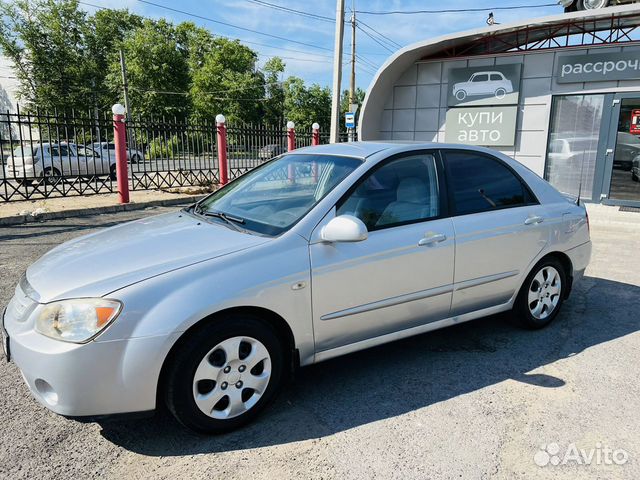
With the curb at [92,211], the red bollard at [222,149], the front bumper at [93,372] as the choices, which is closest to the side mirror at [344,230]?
the front bumper at [93,372]

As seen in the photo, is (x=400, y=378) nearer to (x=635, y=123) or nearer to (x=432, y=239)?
(x=432, y=239)

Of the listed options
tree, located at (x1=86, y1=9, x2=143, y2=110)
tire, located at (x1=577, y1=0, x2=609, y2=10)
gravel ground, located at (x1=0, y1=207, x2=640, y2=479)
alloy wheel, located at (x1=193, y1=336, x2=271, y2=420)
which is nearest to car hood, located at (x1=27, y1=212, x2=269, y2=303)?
alloy wheel, located at (x1=193, y1=336, x2=271, y2=420)

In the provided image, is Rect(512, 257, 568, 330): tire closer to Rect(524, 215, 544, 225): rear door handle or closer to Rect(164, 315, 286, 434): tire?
Rect(524, 215, 544, 225): rear door handle

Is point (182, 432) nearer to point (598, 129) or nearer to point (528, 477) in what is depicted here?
point (528, 477)

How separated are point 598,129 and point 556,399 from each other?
9827 mm

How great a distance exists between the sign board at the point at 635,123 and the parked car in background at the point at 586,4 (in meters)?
2.30

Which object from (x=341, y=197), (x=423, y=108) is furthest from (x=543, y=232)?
(x=423, y=108)

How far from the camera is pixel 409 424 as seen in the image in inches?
107

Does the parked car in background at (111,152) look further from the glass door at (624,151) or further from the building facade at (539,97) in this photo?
the glass door at (624,151)

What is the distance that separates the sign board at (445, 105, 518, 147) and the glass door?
2129 millimetres

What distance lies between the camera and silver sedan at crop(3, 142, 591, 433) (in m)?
2.28

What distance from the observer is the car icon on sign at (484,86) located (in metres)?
11.8

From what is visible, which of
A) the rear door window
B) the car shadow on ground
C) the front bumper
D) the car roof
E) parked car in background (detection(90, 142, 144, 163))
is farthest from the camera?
parked car in background (detection(90, 142, 144, 163))

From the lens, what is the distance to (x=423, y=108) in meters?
13.0
